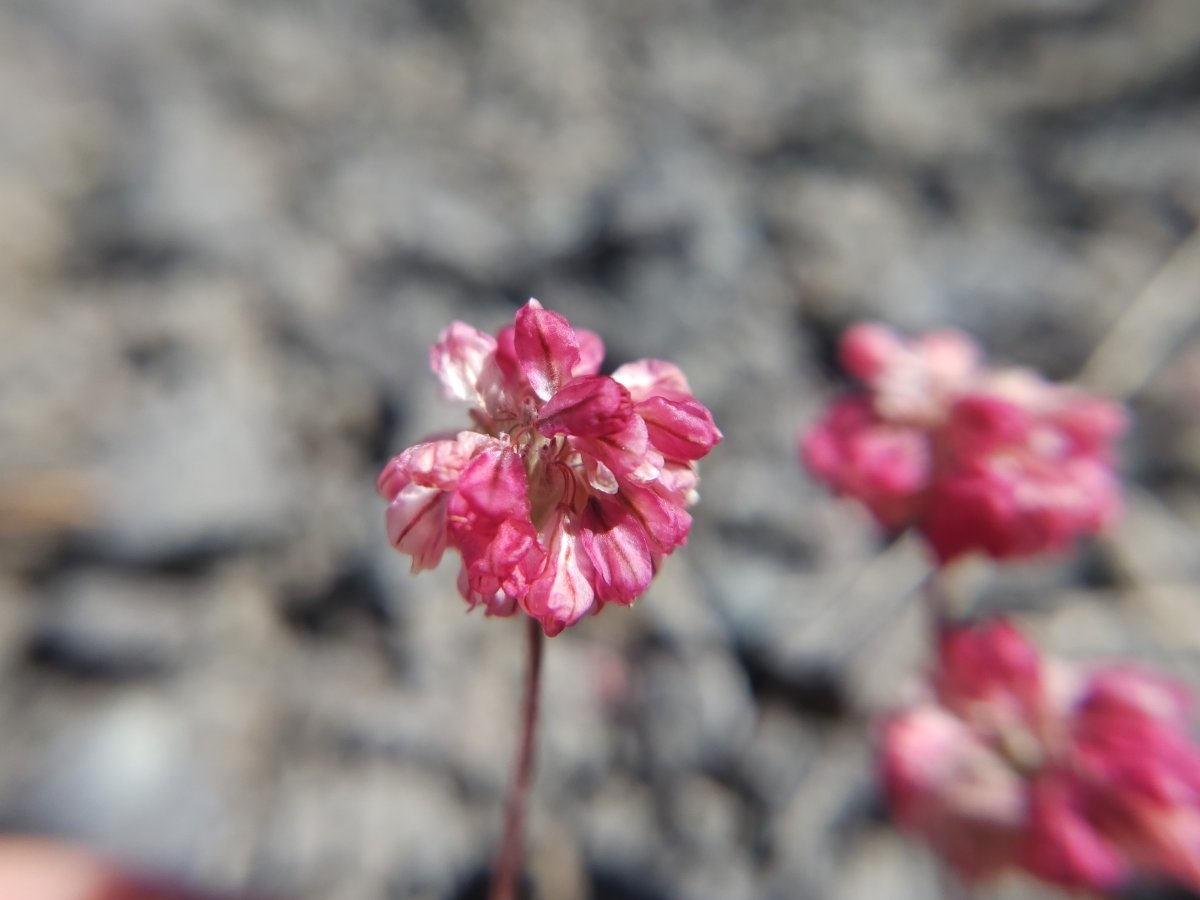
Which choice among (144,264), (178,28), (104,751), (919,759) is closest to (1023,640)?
(919,759)

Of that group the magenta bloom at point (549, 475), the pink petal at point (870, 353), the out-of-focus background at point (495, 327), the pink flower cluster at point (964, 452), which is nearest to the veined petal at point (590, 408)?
the magenta bloom at point (549, 475)

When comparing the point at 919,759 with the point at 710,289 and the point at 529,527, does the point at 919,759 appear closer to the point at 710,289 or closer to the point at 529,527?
the point at 529,527

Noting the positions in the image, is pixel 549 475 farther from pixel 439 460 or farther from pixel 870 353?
pixel 870 353

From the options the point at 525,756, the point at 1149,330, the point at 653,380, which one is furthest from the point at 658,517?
the point at 1149,330

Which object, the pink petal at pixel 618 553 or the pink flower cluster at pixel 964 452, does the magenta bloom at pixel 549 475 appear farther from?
the pink flower cluster at pixel 964 452

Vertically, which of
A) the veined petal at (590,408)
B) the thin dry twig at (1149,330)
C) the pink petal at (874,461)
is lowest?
the veined petal at (590,408)

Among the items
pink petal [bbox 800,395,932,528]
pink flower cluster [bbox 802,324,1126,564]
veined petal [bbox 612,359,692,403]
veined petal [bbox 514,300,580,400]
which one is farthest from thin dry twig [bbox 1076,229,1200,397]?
veined petal [bbox 514,300,580,400]

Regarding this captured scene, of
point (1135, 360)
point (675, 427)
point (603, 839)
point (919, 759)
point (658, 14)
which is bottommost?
point (603, 839)
